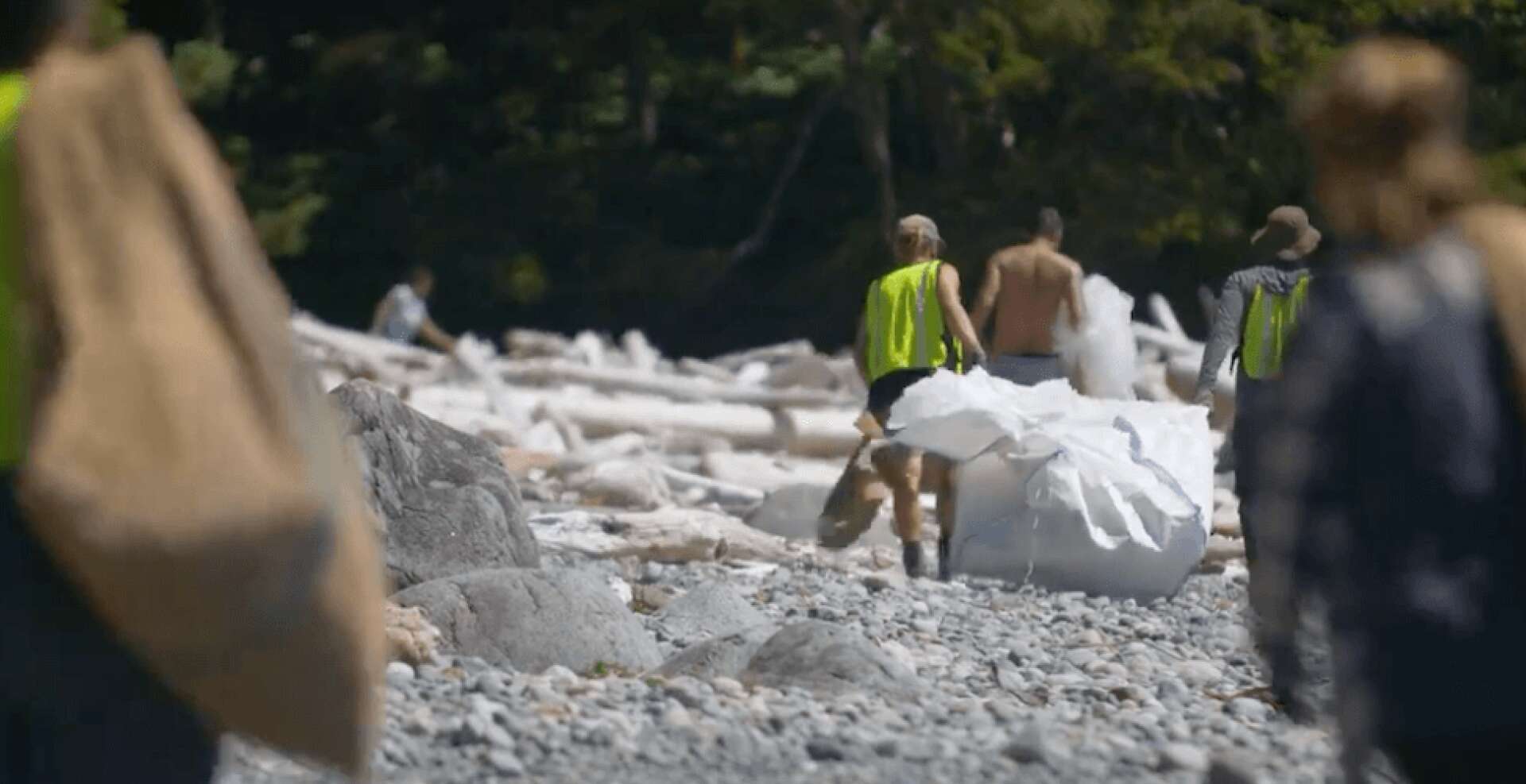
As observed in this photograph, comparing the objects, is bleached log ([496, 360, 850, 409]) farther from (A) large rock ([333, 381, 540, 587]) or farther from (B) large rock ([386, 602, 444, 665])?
(B) large rock ([386, 602, 444, 665])

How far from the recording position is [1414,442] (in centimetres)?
335

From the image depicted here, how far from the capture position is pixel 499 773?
6.49 metres

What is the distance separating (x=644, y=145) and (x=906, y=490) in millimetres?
22968

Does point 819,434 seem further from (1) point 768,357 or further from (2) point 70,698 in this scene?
(2) point 70,698

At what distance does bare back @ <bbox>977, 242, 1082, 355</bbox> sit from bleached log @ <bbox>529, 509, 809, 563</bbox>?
1360 millimetres

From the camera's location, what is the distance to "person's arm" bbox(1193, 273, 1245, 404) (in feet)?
30.7

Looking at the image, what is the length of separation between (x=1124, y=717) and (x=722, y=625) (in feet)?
6.97

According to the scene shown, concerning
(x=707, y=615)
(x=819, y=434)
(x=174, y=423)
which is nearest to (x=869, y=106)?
(x=819, y=434)

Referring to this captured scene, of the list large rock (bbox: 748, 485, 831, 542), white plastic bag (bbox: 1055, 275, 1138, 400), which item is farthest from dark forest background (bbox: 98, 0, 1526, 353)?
large rock (bbox: 748, 485, 831, 542)

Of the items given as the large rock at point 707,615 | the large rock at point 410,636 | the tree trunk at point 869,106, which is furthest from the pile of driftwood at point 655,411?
the tree trunk at point 869,106

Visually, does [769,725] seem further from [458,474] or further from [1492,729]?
[1492,729]

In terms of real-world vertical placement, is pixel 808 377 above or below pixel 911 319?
below

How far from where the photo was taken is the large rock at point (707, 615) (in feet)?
30.7

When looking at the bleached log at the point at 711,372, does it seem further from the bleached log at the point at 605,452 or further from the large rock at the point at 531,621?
the large rock at the point at 531,621
